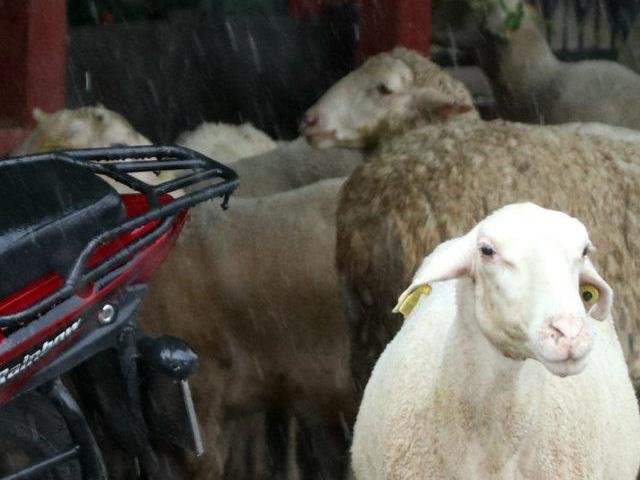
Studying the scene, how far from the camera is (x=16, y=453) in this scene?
3.74 meters

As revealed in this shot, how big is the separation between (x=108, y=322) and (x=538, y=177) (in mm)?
1833

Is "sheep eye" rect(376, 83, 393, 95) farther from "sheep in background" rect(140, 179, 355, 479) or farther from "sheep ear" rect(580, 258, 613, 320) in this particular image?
"sheep ear" rect(580, 258, 613, 320)

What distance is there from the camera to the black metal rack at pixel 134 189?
2910mm

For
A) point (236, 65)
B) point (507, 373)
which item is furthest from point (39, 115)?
point (507, 373)

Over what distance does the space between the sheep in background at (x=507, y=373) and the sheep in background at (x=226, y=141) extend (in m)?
3.51

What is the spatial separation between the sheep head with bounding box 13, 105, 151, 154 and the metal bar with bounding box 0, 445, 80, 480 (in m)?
2.64

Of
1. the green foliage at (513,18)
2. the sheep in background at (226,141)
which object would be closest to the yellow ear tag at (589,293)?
the sheep in background at (226,141)

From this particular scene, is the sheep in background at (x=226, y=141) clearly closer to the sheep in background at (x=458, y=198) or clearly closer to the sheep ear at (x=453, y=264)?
the sheep in background at (x=458, y=198)

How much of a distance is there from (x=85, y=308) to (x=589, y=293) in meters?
1.16

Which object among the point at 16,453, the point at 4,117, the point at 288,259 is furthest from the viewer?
the point at 4,117

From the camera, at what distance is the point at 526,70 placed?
845cm

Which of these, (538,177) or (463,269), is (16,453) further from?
(538,177)

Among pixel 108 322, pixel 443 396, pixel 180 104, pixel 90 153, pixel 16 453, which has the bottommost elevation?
pixel 180 104

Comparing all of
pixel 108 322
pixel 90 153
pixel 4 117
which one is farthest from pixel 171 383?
pixel 4 117
